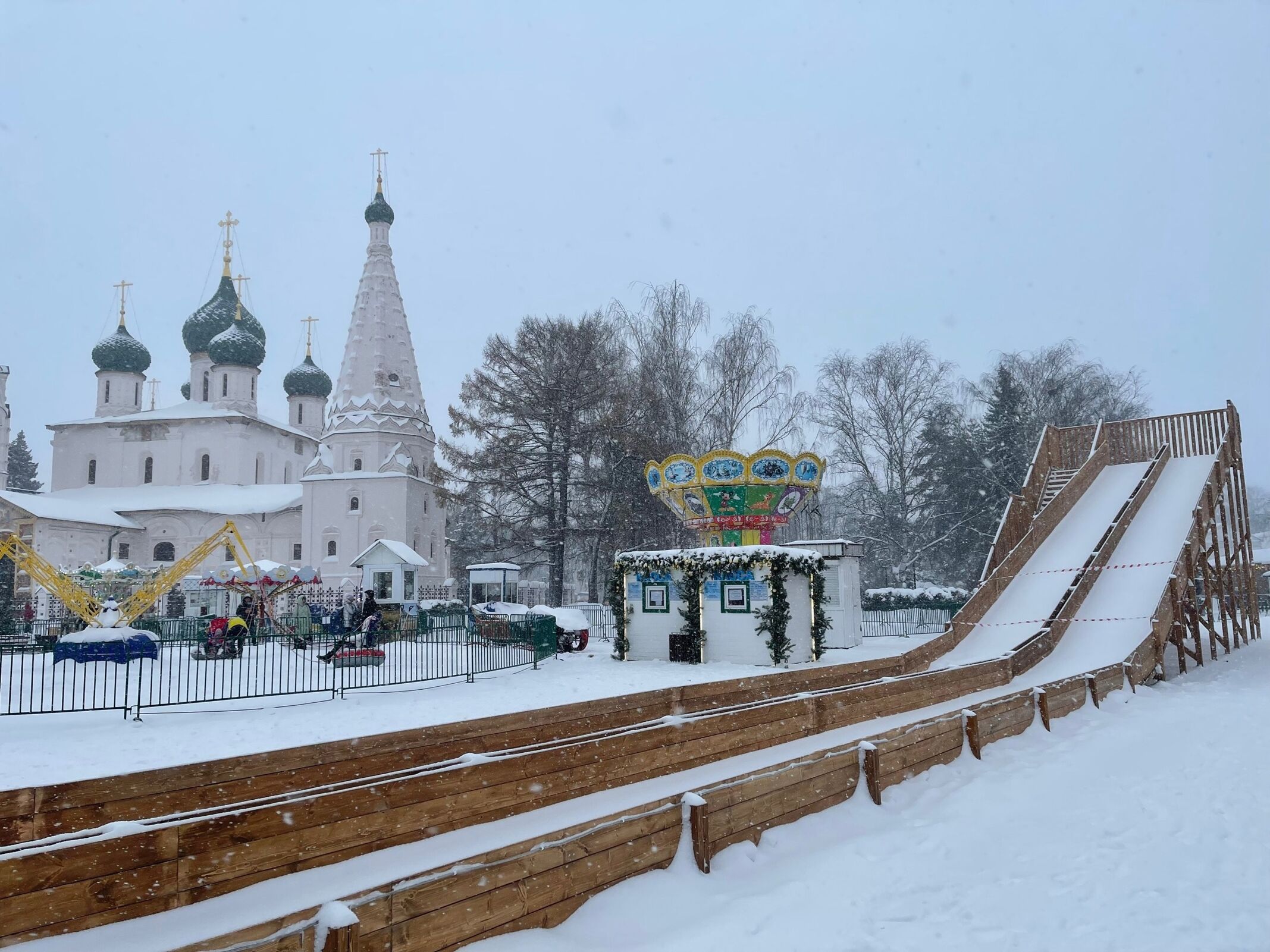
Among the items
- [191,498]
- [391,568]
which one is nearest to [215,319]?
[191,498]

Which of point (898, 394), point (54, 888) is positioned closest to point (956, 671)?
point (54, 888)

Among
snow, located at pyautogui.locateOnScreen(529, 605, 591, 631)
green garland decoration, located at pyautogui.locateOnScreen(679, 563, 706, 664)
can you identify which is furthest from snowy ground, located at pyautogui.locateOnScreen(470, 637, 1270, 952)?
snow, located at pyautogui.locateOnScreen(529, 605, 591, 631)

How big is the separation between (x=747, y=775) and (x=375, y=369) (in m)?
41.3

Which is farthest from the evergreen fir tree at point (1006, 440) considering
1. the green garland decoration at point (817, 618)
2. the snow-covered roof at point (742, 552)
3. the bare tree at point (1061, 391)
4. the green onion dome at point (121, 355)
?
the green onion dome at point (121, 355)

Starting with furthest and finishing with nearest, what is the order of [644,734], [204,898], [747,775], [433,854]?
[644,734]
[747,775]
[433,854]
[204,898]

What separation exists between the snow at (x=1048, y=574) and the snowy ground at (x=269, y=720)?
191 inches

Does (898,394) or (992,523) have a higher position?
(898,394)

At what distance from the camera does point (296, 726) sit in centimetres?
1291

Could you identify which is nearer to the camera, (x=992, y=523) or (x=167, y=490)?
(x=992, y=523)

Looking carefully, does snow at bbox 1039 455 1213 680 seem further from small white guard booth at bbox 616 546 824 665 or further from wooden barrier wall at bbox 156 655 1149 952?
wooden barrier wall at bbox 156 655 1149 952

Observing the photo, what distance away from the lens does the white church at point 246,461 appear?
44.4 m

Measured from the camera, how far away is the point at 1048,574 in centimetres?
1795

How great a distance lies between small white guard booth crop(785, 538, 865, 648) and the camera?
23.7 metres

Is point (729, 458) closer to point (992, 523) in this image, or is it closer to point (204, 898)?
point (204, 898)
